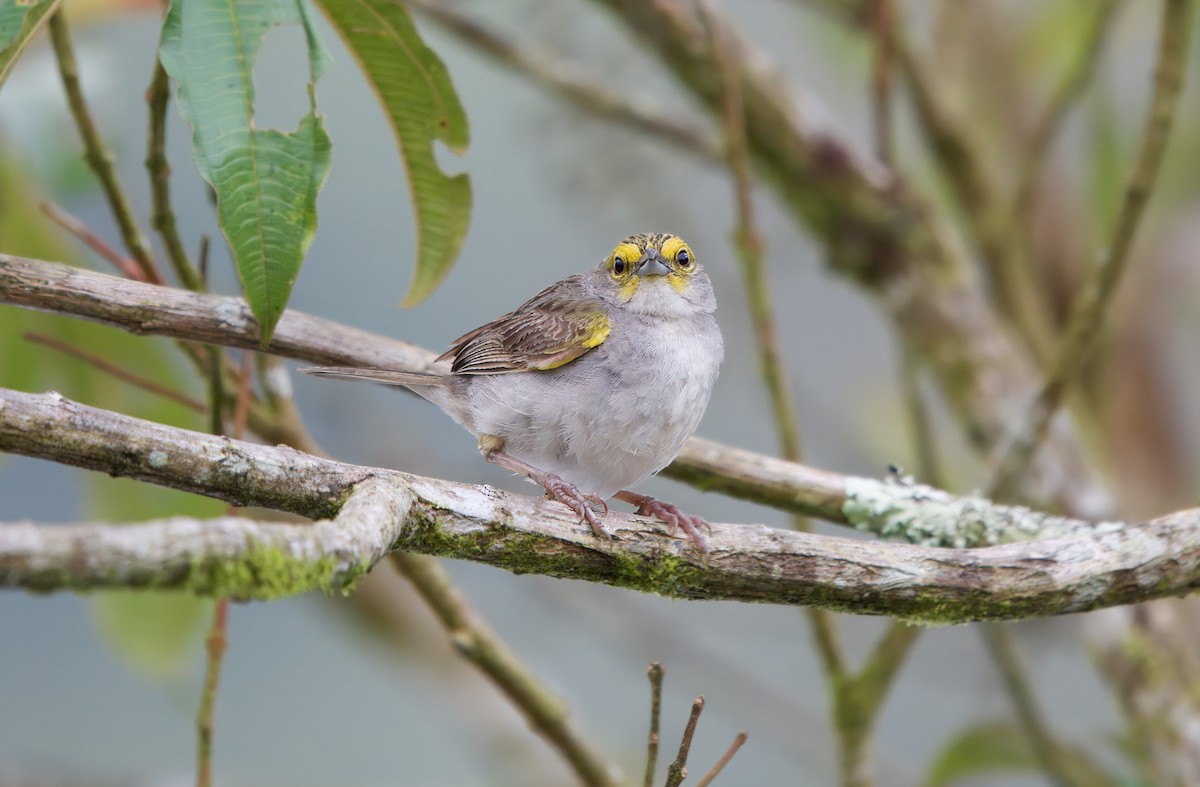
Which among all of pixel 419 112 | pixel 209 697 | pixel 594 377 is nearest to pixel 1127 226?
pixel 594 377

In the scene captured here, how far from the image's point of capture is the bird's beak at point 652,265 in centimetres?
313

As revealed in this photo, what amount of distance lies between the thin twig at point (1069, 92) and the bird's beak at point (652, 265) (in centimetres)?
231

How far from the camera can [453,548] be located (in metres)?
2.00

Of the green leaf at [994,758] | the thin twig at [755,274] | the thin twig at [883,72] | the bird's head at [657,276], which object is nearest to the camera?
the bird's head at [657,276]

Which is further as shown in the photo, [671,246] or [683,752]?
[671,246]

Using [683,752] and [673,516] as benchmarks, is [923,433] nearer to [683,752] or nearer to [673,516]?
[673,516]

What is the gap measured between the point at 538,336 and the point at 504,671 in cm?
89

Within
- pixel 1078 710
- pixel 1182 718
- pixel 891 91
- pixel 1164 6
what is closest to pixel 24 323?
pixel 891 91

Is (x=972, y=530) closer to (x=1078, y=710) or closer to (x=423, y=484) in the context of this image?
(x=423, y=484)

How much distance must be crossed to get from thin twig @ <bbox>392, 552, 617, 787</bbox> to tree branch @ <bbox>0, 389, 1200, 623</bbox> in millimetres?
817

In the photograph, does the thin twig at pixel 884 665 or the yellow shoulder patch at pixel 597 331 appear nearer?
the yellow shoulder patch at pixel 597 331

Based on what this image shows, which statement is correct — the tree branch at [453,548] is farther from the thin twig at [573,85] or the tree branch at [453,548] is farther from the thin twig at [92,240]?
the thin twig at [573,85]

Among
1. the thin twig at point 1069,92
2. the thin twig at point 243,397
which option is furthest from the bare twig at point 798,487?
the thin twig at point 1069,92

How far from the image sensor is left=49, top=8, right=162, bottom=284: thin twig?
8.68 feet
